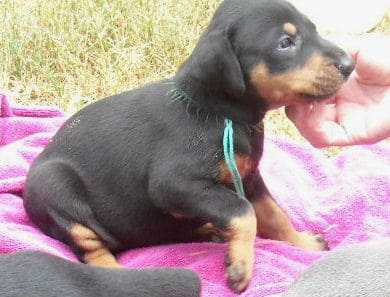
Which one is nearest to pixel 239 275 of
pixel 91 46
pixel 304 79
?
pixel 304 79

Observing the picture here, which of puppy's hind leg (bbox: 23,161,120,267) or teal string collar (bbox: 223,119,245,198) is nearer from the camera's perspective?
teal string collar (bbox: 223,119,245,198)

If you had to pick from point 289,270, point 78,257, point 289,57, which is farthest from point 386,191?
point 78,257

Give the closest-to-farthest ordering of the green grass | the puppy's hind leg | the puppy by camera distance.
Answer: the puppy → the puppy's hind leg → the green grass

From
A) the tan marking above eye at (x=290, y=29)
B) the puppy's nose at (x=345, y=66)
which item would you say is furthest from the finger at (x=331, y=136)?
the tan marking above eye at (x=290, y=29)

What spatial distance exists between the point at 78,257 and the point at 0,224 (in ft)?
1.15

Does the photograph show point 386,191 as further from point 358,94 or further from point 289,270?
point 289,270

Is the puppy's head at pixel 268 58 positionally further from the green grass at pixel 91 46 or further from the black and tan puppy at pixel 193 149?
the green grass at pixel 91 46

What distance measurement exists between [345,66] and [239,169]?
0.57 metres

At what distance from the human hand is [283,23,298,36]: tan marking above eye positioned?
0.39 m

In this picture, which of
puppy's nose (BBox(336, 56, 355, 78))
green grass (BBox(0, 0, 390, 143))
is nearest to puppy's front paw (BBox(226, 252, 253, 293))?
puppy's nose (BBox(336, 56, 355, 78))

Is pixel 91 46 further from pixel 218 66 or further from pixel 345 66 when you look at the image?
pixel 345 66

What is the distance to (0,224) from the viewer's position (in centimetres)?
318

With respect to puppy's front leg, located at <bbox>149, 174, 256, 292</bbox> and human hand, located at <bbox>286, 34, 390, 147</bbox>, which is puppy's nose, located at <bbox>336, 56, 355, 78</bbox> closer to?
human hand, located at <bbox>286, 34, 390, 147</bbox>

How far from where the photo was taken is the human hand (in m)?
3.25
